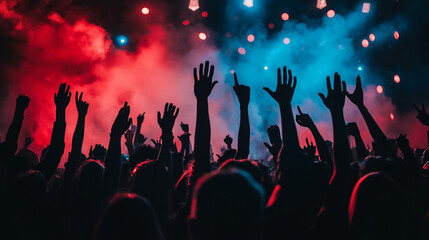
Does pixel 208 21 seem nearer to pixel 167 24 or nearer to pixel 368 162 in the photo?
pixel 167 24

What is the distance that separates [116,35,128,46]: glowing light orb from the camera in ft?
49.8

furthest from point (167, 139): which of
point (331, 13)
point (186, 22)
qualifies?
point (331, 13)

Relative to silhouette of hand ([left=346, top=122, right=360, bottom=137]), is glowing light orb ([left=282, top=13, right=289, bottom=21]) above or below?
above

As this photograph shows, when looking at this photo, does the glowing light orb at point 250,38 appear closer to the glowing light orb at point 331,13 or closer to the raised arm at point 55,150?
the glowing light orb at point 331,13

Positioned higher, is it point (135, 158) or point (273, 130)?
point (273, 130)

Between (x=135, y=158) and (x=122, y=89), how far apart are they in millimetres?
14426

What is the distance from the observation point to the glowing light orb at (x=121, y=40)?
15.2 m

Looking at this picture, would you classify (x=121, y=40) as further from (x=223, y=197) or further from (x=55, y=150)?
(x=223, y=197)

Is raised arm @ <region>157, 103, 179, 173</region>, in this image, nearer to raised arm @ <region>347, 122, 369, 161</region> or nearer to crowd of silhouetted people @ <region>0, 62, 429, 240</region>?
crowd of silhouetted people @ <region>0, 62, 429, 240</region>

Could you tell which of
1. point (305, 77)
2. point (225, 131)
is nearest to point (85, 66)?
point (225, 131)

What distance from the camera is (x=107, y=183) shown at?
2.71 meters

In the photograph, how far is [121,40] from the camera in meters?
15.3

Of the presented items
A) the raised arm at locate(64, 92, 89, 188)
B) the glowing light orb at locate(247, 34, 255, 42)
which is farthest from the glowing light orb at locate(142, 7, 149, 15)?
the raised arm at locate(64, 92, 89, 188)

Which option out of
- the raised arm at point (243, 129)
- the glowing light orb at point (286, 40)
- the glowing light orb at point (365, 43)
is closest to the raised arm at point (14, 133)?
the raised arm at point (243, 129)
